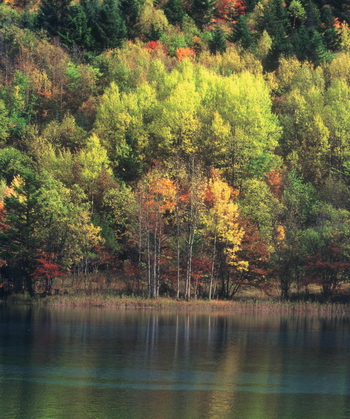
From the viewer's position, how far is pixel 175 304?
252 ft

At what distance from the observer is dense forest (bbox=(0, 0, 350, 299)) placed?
266 feet

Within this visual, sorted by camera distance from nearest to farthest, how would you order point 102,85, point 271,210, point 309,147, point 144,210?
point 144,210 → point 271,210 → point 309,147 → point 102,85

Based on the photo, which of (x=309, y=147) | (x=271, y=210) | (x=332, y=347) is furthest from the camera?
(x=309, y=147)

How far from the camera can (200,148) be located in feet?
335

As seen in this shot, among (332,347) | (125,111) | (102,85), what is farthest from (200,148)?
(332,347)

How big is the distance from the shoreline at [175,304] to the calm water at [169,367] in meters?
6.30

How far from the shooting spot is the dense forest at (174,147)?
81000 mm

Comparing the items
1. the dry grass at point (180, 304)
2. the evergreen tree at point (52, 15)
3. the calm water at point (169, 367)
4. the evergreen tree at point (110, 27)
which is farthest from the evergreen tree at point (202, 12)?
the calm water at point (169, 367)

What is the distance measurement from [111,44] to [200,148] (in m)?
43.8

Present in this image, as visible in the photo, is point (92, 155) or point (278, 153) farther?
point (278, 153)

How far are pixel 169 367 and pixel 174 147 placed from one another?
2406 inches

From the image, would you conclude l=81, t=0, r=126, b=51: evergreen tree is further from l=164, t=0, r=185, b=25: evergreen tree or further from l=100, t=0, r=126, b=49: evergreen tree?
l=164, t=0, r=185, b=25: evergreen tree

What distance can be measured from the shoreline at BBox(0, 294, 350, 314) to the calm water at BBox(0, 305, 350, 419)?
6.30 metres

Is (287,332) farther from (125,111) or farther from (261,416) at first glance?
(125,111)
